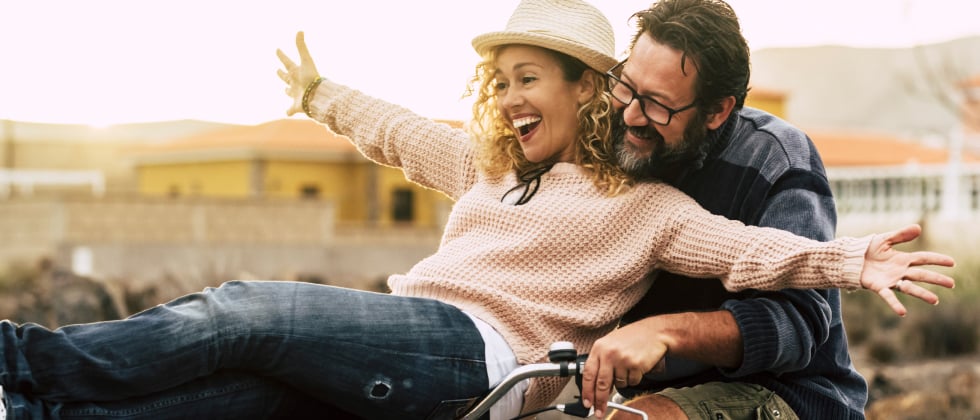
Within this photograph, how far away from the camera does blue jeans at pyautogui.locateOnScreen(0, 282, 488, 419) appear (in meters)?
2.70

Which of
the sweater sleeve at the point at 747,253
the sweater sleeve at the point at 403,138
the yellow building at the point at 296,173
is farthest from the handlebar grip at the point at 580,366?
the yellow building at the point at 296,173

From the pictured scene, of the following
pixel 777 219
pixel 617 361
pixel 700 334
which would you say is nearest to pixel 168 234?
pixel 777 219

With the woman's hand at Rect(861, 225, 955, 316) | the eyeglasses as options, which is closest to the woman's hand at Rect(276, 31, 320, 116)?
the eyeglasses

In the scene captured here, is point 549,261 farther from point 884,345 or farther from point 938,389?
point 884,345

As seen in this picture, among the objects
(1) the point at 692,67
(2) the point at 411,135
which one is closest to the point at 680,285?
(1) the point at 692,67

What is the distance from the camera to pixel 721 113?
3557 mm

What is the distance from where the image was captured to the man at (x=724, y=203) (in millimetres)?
3236

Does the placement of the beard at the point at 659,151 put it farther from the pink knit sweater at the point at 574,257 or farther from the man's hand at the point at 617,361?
the man's hand at the point at 617,361

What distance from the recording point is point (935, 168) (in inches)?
1280

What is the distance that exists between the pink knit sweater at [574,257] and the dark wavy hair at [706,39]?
301mm

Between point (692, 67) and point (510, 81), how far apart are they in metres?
0.54

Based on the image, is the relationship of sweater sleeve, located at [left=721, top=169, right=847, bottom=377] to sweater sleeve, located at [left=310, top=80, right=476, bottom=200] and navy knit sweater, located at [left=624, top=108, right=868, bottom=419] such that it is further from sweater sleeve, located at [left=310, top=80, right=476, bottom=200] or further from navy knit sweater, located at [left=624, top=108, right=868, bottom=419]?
sweater sleeve, located at [left=310, top=80, right=476, bottom=200]

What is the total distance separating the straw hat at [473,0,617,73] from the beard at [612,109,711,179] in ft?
0.77

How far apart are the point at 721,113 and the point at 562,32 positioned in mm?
489
